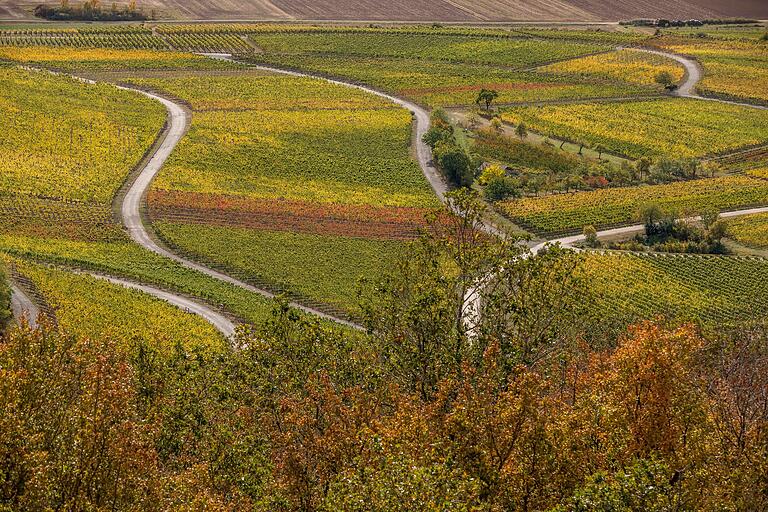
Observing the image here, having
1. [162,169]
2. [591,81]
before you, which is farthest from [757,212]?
[162,169]

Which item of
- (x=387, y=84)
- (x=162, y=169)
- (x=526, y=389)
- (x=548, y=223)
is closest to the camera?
(x=526, y=389)

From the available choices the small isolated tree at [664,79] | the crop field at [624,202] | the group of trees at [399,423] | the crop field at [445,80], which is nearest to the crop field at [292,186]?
the crop field at [445,80]

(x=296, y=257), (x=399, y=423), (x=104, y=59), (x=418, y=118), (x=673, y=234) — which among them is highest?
(x=399, y=423)

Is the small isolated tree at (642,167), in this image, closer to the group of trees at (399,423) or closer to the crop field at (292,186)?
the crop field at (292,186)

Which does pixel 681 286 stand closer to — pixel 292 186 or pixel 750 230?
pixel 750 230

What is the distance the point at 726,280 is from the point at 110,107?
332ft

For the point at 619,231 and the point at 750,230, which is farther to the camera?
the point at 619,231

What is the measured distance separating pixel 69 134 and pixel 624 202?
81.5 meters

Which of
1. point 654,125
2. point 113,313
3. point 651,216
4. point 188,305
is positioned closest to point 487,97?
point 654,125

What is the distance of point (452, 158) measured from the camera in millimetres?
134250

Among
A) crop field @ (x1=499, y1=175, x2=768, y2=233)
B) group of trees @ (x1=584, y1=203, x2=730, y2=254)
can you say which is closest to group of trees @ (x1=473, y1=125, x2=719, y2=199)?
crop field @ (x1=499, y1=175, x2=768, y2=233)

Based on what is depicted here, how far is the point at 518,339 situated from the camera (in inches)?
2109

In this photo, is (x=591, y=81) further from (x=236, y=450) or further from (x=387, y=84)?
(x=236, y=450)

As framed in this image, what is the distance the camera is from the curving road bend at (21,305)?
87250mm
